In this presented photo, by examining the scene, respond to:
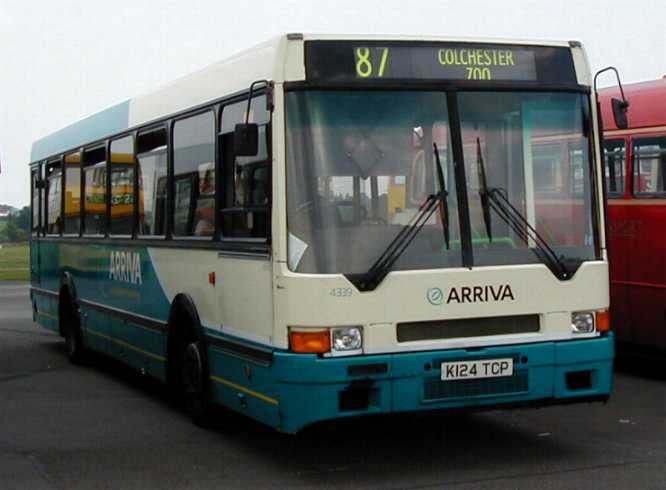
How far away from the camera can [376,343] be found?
9414 mm

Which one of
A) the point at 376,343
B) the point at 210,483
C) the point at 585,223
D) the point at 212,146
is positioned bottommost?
the point at 210,483

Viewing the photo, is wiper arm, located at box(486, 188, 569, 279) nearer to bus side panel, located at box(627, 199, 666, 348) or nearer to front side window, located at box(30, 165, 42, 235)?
bus side panel, located at box(627, 199, 666, 348)

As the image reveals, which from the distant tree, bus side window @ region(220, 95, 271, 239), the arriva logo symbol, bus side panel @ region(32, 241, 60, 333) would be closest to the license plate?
the arriva logo symbol

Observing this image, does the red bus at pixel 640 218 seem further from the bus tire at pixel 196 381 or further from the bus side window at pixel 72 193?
the bus side window at pixel 72 193

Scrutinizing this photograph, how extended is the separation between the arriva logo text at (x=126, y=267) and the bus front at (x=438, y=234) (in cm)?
A: 438

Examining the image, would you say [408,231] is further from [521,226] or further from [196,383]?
[196,383]

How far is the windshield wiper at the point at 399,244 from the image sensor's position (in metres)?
9.38

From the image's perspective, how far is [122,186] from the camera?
47.8 feet

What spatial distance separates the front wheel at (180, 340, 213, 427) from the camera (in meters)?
11.4

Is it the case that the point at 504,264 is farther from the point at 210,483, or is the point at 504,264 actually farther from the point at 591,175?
the point at 210,483

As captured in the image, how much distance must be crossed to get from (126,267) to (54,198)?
14.8ft

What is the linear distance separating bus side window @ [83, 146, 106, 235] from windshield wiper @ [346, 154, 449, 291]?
20.9 ft

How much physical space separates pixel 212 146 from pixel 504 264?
2.72 m

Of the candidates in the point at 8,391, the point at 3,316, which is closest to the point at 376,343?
the point at 8,391
